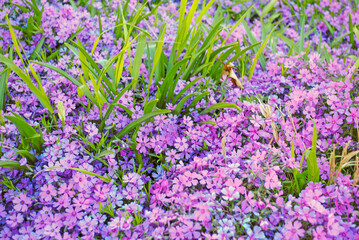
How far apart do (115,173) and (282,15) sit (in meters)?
3.22

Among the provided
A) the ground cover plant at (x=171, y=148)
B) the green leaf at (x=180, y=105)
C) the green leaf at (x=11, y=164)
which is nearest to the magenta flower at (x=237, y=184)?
the ground cover plant at (x=171, y=148)

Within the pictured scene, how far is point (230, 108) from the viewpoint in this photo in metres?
2.37

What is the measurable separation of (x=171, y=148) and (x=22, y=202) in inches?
38.3

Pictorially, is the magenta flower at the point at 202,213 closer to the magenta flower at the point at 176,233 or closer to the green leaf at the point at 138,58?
the magenta flower at the point at 176,233

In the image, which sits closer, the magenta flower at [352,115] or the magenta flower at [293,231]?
the magenta flower at [293,231]

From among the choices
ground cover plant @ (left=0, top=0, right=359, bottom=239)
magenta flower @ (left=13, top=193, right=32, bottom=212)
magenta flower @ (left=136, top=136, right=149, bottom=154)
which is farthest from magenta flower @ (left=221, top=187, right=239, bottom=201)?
magenta flower @ (left=13, top=193, right=32, bottom=212)

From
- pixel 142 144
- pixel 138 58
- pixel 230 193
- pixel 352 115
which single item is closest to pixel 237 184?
pixel 230 193

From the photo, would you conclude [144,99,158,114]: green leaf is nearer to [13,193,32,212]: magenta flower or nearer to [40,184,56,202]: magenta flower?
[40,184,56,202]: magenta flower

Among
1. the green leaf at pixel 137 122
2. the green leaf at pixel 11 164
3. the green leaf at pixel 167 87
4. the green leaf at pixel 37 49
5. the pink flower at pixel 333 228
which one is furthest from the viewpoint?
the green leaf at pixel 37 49

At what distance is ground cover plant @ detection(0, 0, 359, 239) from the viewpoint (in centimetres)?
174

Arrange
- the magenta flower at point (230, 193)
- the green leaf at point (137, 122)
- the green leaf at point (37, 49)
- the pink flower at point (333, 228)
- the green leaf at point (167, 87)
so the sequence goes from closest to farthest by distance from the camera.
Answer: the pink flower at point (333, 228) → the magenta flower at point (230, 193) → the green leaf at point (137, 122) → the green leaf at point (167, 87) → the green leaf at point (37, 49)

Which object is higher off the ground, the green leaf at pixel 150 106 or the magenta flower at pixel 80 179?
the green leaf at pixel 150 106

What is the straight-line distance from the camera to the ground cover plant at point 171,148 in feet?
5.72

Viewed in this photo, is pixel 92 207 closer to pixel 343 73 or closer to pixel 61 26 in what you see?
pixel 61 26
